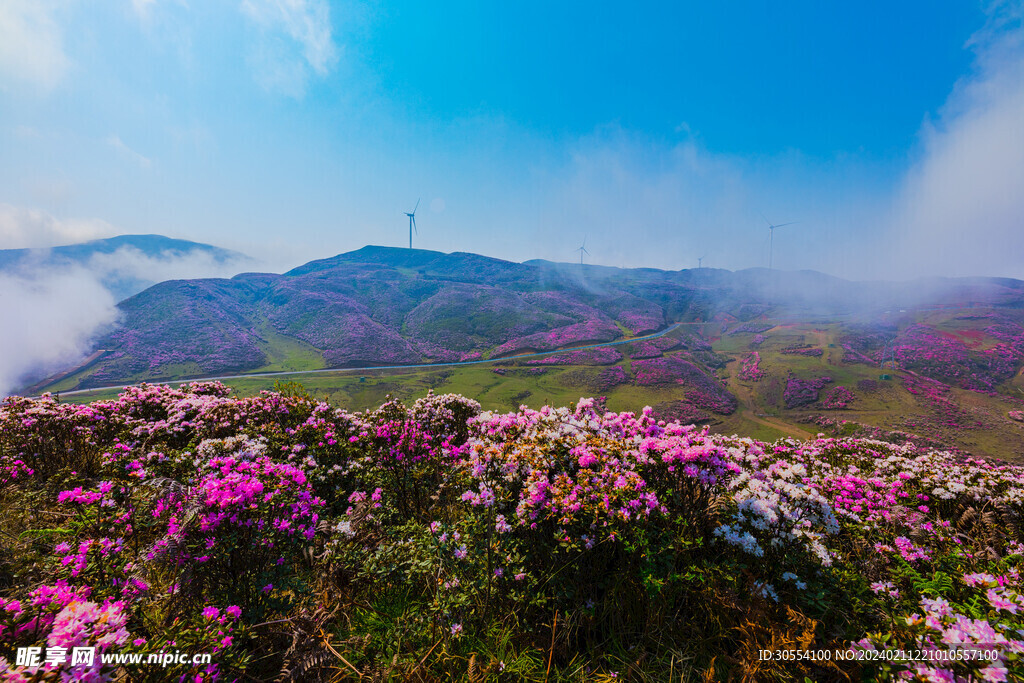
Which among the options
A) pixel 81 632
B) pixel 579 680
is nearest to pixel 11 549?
pixel 81 632

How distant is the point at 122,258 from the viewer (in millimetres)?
127562

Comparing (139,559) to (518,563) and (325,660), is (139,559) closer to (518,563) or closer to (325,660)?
(325,660)

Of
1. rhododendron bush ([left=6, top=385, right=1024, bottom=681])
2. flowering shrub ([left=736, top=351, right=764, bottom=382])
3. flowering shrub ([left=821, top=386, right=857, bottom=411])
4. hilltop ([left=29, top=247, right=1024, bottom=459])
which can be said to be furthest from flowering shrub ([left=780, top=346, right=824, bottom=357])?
rhododendron bush ([left=6, top=385, right=1024, bottom=681])

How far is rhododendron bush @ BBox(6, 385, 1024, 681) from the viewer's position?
7.98ft

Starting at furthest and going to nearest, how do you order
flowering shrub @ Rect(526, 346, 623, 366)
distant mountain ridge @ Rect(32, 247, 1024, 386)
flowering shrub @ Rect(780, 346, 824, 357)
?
1. flowering shrub @ Rect(780, 346, 824, 357)
2. distant mountain ridge @ Rect(32, 247, 1024, 386)
3. flowering shrub @ Rect(526, 346, 623, 366)

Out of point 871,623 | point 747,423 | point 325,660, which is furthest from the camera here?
point 747,423

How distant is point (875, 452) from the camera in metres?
Answer: 8.48

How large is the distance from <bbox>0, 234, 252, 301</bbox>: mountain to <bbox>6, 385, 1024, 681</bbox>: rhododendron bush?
134 metres

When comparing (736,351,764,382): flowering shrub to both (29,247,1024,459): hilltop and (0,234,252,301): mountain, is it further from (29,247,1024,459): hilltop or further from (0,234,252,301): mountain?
(0,234,252,301): mountain

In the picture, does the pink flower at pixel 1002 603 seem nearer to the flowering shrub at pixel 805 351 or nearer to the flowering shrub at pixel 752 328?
the flowering shrub at pixel 805 351

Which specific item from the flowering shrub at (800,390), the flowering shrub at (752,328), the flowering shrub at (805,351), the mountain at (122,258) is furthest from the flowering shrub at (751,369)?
the mountain at (122,258)

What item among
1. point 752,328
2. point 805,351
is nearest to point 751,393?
point 805,351

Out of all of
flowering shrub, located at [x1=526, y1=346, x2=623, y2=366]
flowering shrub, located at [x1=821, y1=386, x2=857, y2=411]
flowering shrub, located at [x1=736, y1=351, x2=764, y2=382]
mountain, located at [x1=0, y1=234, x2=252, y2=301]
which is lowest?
flowering shrub, located at [x1=821, y1=386, x2=857, y2=411]

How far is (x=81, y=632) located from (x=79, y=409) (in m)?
8.40
